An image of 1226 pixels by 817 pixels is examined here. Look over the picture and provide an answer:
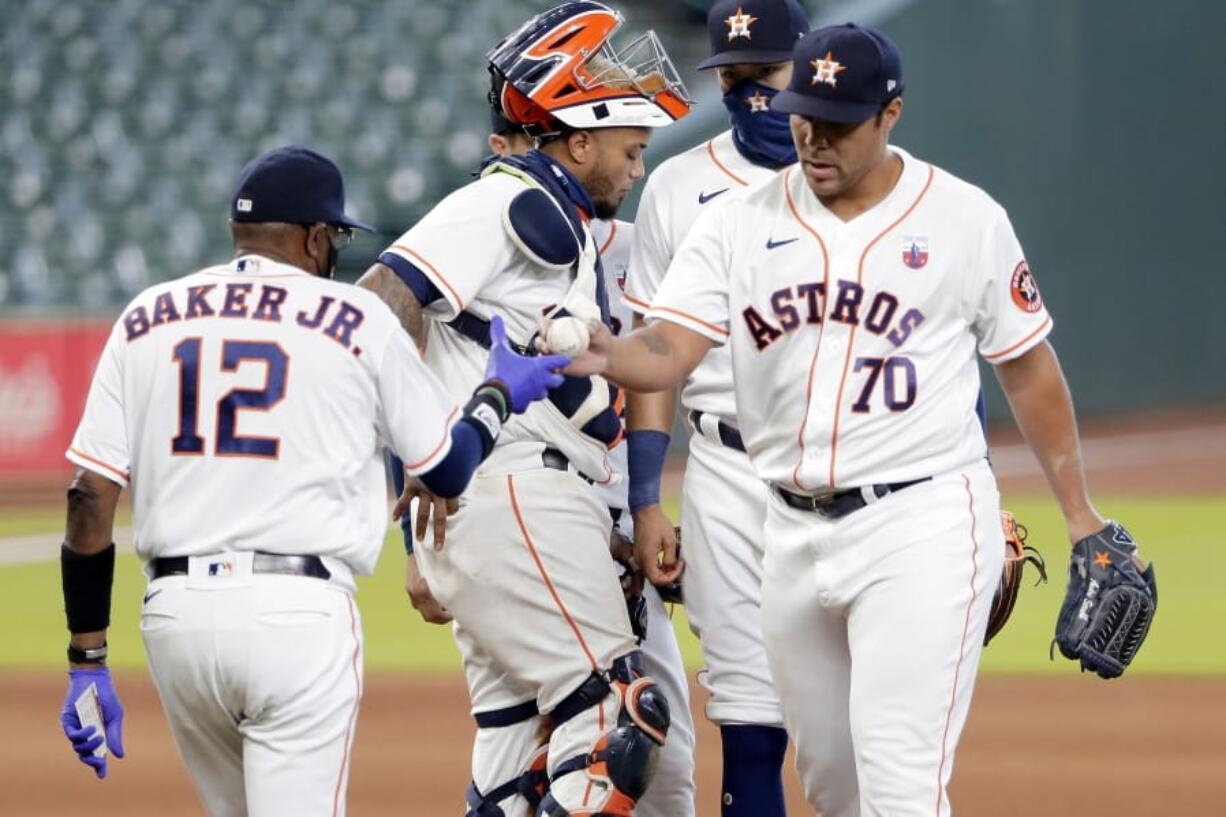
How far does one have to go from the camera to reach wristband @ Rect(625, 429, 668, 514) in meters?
4.66

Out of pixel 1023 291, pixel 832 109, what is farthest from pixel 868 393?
pixel 832 109

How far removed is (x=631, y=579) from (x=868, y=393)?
3.46ft

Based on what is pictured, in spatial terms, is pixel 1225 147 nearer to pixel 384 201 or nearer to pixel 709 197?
pixel 384 201

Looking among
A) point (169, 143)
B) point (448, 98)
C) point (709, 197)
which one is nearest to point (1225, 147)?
point (448, 98)

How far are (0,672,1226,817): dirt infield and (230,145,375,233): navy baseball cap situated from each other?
9.46 ft

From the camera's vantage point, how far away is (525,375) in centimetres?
398

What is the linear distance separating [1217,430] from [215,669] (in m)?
15.9

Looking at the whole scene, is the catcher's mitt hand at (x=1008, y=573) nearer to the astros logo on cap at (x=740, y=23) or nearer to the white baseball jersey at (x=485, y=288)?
the white baseball jersey at (x=485, y=288)

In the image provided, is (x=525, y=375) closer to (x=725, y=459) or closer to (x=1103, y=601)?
(x=725, y=459)

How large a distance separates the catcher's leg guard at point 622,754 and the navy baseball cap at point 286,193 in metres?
1.29

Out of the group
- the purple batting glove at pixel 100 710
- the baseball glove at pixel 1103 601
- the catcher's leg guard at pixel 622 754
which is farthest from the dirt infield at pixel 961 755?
the purple batting glove at pixel 100 710

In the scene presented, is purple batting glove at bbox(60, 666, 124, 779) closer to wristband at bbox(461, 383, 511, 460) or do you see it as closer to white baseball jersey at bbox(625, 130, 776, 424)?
wristband at bbox(461, 383, 511, 460)

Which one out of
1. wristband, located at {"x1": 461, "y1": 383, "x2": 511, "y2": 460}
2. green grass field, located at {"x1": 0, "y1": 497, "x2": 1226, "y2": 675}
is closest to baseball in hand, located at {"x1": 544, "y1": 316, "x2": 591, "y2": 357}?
wristband, located at {"x1": 461, "y1": 383, "x2": 511, "y2": 460}

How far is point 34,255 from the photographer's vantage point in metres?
16.7
